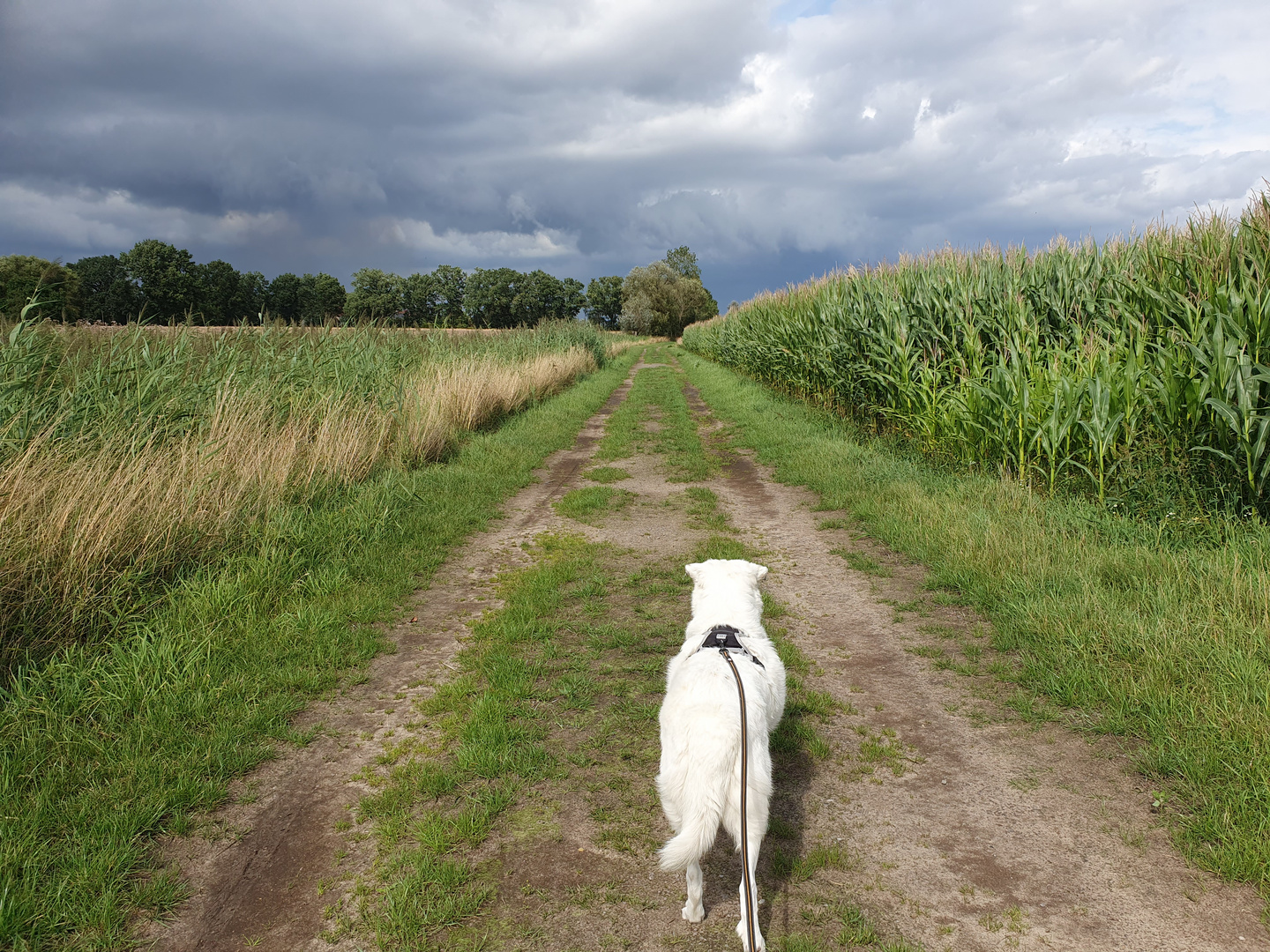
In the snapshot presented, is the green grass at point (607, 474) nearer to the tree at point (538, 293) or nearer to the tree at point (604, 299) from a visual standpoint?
the tree at point (538, 293)

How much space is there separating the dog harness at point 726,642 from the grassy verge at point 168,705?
2.36 metres

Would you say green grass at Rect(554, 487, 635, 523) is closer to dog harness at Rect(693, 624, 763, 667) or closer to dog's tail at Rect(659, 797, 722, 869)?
dog harness at Rect(693, 624, 763, 667)

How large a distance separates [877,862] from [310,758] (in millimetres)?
2833

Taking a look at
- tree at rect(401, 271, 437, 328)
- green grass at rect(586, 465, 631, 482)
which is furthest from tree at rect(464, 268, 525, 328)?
green grass at rect(586, 465, 631, 482)

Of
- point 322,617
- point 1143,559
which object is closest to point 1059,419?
point 1143,559

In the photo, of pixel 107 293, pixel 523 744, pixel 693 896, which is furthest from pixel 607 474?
pixel 107 293

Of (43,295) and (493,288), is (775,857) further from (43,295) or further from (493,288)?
(493,288)

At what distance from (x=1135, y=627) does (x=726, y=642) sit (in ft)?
10.2

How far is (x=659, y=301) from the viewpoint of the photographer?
79312 millimetres

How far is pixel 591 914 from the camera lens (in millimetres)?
2561

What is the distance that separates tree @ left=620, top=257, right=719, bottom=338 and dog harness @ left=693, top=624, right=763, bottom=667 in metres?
75.1

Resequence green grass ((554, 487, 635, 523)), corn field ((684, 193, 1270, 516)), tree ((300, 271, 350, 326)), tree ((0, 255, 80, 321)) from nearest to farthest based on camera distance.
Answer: corn field ((684, 193, 1270, 516)), tree ((0, 255, 80, 321)), green grass ((554, 487, 635, 523)), tree ((300, 271, 350, 326))

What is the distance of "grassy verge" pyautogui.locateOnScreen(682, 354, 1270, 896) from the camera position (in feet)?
9.87

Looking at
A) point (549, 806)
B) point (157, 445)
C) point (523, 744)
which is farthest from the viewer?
point (157, 445)
